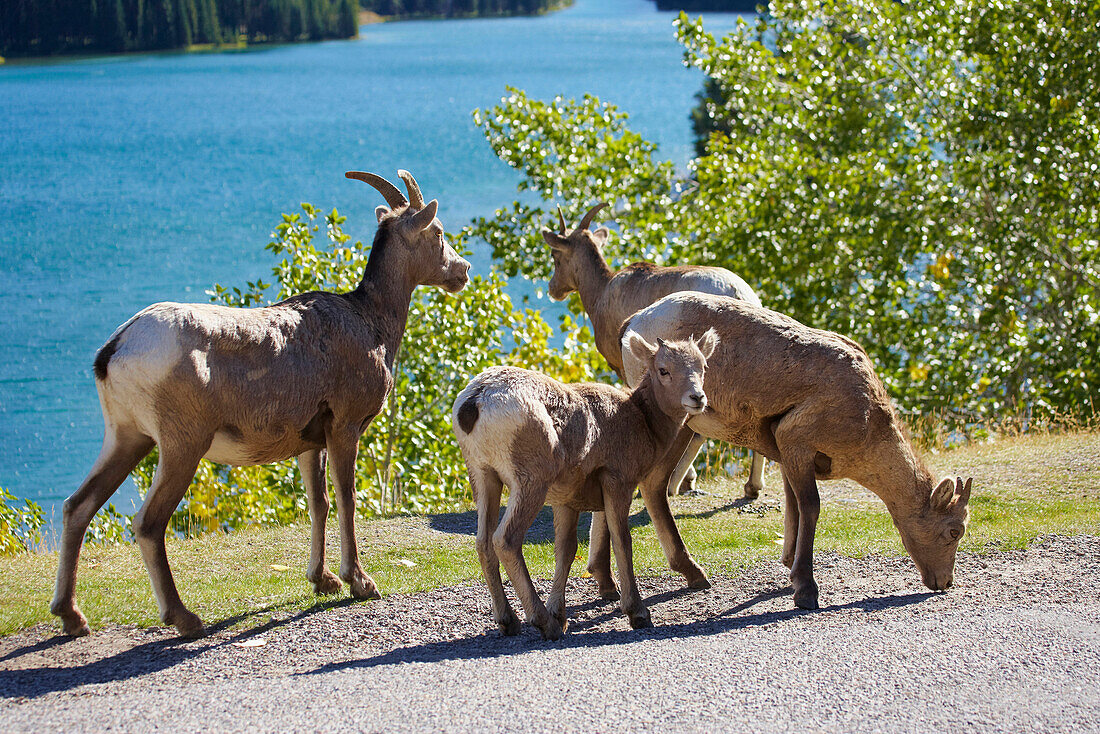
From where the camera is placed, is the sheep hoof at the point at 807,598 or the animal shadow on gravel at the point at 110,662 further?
the sheep hoof at the point at 807,598

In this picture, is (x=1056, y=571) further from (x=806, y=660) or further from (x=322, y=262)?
(x=322, y=262)

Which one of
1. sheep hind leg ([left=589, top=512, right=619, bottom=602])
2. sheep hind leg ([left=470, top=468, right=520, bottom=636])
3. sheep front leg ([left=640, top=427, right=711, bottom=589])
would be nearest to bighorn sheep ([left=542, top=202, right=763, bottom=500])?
sheep front leg ([left=640, top=427, right=711, bottom=589])

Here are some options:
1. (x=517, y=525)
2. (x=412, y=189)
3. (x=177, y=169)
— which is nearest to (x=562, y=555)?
(x=517, y=525)

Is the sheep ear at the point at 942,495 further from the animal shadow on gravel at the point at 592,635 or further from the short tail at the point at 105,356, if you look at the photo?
the short tail at the point at 105,356

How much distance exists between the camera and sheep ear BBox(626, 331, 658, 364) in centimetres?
710

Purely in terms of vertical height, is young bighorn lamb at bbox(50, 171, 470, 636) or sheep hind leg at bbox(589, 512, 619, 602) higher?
young bighorn lamb at bbox(50, 171, 470, 636)

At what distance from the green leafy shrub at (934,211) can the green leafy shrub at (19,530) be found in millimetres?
7530

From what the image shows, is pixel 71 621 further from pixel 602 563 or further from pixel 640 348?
pixel 640 348

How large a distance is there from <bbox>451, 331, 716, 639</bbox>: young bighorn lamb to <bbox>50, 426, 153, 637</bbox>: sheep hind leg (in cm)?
208

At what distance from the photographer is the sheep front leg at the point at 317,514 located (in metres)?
7.74

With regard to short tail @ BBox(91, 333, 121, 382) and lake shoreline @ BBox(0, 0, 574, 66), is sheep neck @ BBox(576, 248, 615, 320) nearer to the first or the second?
short tail @ BBox(91, 333, 121, 382)

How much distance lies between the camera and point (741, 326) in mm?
7762

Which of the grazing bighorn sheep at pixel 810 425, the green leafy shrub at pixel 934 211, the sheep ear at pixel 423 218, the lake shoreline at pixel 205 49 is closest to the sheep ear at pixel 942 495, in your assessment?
the grazing bighorn sheep at pixel 810 425

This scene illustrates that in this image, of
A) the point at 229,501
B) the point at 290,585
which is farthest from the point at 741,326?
the point at 229,501
